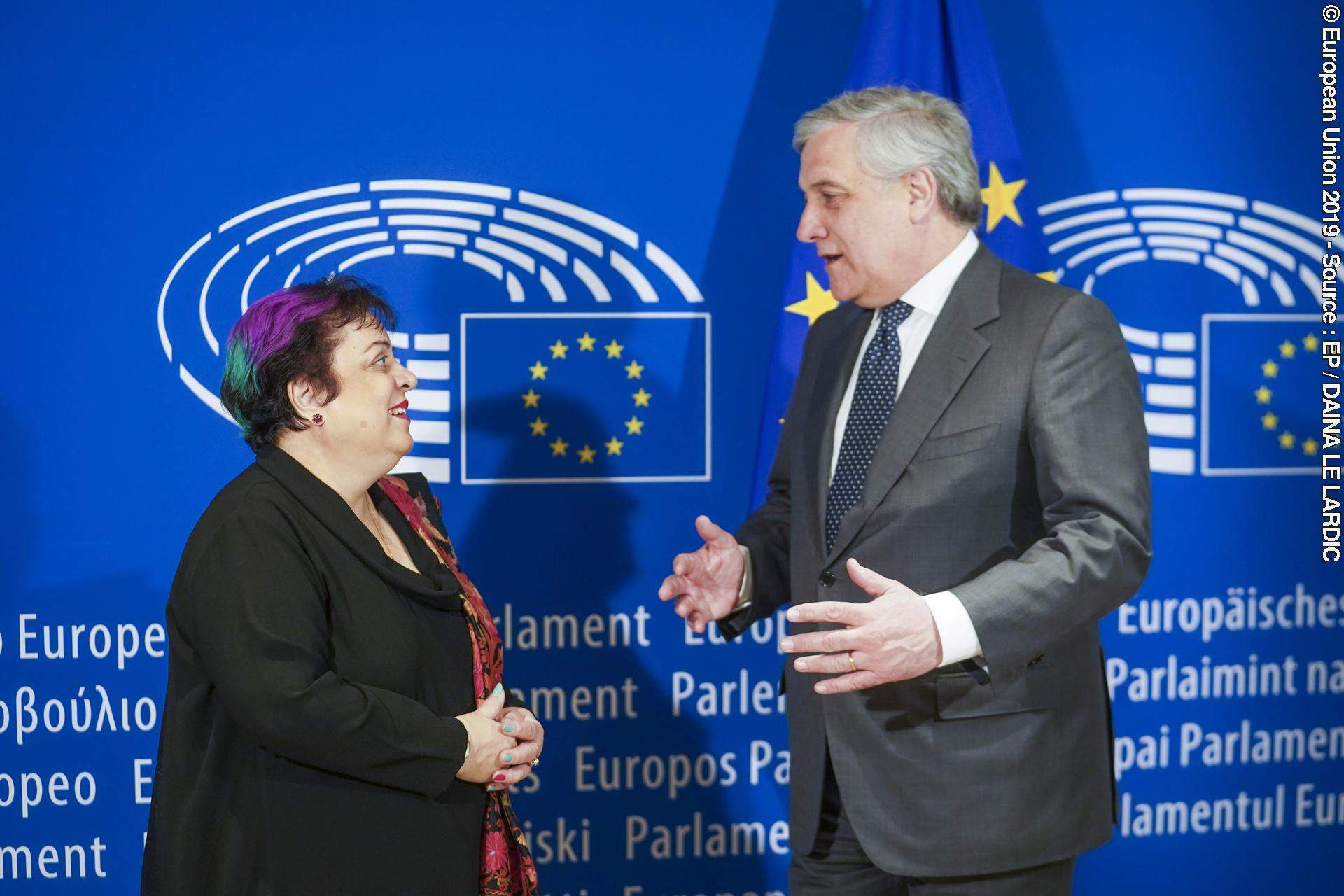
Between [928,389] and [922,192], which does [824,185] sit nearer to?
[922,192]

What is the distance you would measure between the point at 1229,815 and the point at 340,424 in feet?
8.64

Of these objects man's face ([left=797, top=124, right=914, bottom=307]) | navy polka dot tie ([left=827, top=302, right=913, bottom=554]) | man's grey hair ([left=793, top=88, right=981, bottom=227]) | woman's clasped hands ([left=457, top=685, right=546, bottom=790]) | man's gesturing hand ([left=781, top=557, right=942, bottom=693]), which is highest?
man's grey hair ([left=793, top=88, right=981, bottom=227])

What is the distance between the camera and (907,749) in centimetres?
203

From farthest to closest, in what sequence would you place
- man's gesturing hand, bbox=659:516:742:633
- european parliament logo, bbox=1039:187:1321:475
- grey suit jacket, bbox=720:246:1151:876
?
european parliament logo, bbox=1039:187:1321:475
man's gesturing hand, bbox=659:516:742:633
grey suit jacket, bbox=720:246:1151:876

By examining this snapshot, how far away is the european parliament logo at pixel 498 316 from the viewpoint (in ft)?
9.61

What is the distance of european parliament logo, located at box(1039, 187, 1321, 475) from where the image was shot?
326 cm

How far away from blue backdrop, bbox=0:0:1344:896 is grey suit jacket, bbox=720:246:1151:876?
1088 mm

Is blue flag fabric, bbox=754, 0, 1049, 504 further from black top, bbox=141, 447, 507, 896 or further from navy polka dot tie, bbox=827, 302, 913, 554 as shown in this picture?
black top, bbox=141, 447, 507, 896

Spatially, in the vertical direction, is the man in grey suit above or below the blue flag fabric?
below

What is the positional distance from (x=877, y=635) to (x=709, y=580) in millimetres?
673

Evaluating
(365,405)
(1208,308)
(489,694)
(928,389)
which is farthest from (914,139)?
(1208,308)

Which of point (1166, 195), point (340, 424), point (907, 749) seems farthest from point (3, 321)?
point (1166, 195)

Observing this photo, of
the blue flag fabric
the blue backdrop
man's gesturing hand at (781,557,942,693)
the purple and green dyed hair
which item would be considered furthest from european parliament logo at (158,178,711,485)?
man's gesturing hand at (781,557,942,693)

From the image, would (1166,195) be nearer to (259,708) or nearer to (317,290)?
(317,290)
